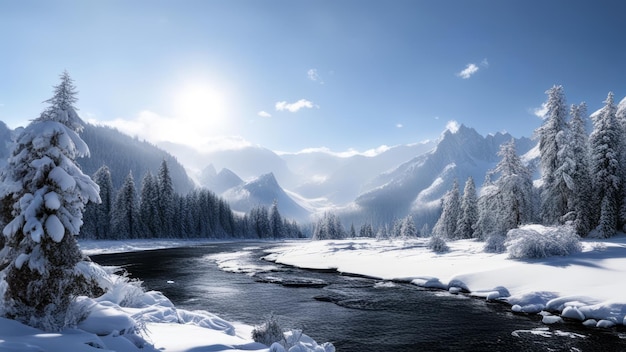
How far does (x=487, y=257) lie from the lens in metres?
29.9

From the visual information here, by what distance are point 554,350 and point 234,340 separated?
11.0 metres

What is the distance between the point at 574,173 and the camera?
36812mm

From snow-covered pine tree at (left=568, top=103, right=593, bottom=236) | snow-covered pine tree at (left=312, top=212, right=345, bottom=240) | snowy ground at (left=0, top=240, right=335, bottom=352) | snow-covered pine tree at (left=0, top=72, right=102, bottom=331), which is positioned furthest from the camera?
snow-covered pine tree at (left=312, top=212, right=345, bottom=240)

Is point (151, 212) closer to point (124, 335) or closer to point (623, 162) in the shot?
point (124, 335)

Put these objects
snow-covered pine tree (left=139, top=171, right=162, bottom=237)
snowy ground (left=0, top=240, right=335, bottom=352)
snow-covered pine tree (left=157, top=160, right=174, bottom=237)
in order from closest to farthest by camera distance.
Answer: snowy ground (left=0, top=240, right=335, bottom=352), snow-covered pine tree (left=139, top=171, right=162, bottom=237), snow-covered pine tree (left=157, top=160, right=174, bottom=237)

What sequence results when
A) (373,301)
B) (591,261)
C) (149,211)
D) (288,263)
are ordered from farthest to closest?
(149,211) → (288,263) → (591,261) → (373,301)

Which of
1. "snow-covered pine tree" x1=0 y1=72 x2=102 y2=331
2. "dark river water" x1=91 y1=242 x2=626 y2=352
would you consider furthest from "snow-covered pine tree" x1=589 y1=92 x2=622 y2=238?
"snow-covered pine tree" x1=0 y1=72 x2=102 y2=331

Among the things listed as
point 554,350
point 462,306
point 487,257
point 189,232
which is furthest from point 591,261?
point 189,232

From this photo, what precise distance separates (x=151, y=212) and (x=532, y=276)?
263 ft

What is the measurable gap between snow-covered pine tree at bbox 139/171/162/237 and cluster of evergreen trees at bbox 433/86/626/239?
71417 millimetres

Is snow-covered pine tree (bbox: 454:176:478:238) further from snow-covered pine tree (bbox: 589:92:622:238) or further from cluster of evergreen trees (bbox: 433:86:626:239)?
snow-covered pine tree (bbox: 589:92:622:238)

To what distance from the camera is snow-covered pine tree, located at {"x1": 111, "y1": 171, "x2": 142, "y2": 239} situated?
7506 centimetres

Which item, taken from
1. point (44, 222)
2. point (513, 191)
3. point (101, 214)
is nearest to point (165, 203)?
point (101, 214)

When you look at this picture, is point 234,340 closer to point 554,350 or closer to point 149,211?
point 554,350
